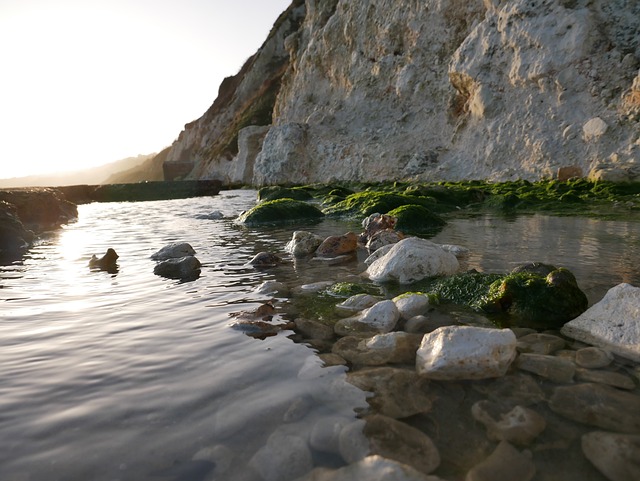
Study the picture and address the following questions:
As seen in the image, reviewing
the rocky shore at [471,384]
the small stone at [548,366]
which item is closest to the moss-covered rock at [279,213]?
the rocky shore at [471,384]

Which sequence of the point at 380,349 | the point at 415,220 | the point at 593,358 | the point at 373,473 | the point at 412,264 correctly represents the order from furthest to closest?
the point at 415,220, the point at 412,264, the point at 380,349, the point at 593,358, the point at 373,473

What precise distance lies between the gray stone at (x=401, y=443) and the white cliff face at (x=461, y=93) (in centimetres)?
1581

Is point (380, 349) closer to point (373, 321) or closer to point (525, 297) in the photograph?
point (373, 321)

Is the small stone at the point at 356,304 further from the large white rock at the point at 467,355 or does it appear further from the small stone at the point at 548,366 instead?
the small stone at the point at 548,366

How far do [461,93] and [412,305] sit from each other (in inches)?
906

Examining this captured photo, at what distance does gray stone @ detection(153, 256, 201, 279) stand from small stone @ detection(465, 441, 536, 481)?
4.46m

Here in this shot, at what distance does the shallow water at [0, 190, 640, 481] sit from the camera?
6.31 feet

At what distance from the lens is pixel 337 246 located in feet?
22.1

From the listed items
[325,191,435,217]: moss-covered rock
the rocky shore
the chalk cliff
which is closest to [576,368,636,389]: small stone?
the rocky shore

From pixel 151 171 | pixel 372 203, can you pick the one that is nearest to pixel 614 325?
pixel 372 203

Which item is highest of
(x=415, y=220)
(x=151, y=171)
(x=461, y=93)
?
(x=461, y=93)

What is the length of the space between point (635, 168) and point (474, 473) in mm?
16122

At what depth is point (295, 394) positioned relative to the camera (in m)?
2.37

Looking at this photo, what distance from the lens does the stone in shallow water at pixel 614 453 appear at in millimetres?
1702
